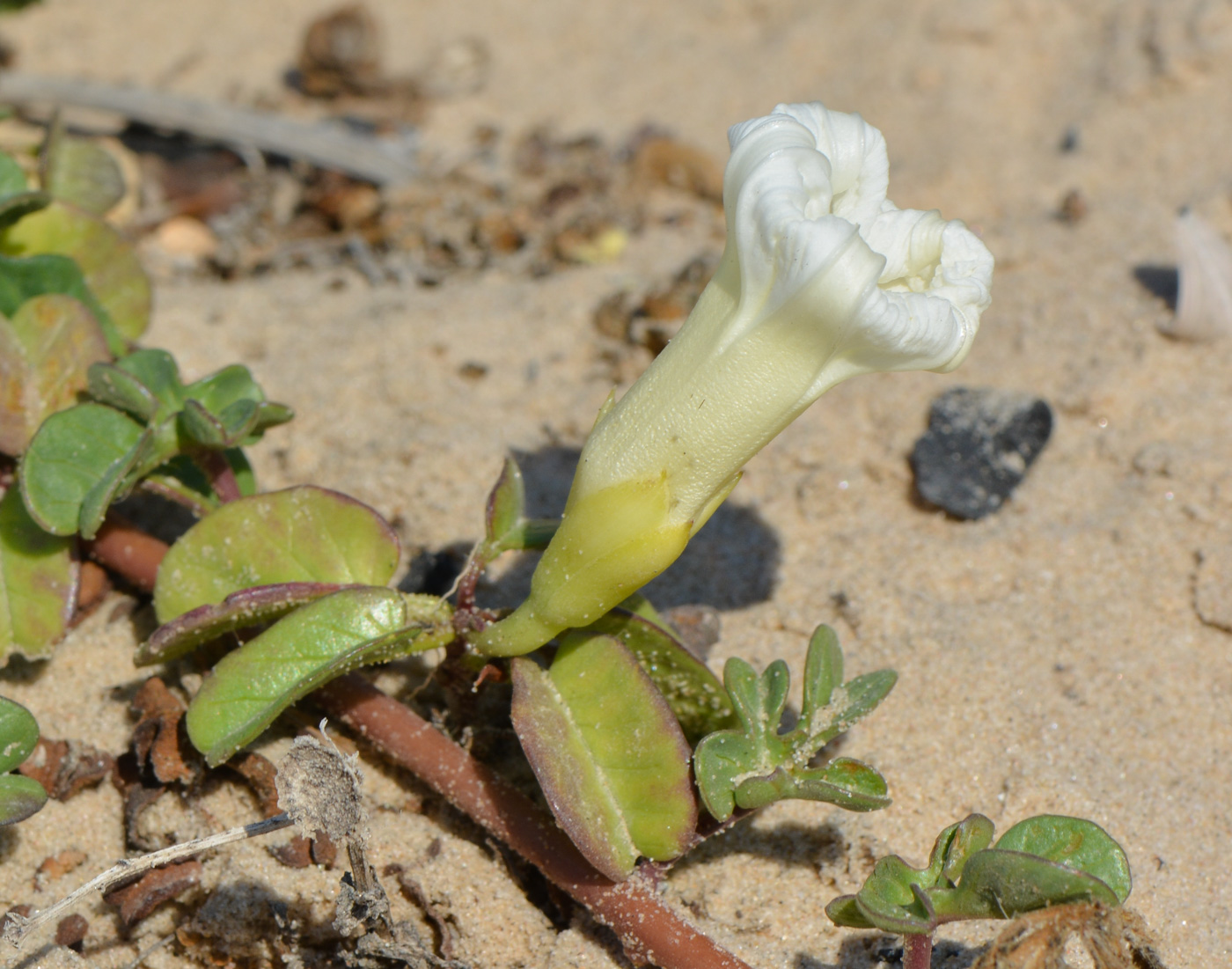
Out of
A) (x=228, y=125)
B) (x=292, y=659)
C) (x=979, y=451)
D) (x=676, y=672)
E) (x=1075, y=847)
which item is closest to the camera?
(x=1075, y=847)

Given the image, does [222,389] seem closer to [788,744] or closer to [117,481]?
[117,481]

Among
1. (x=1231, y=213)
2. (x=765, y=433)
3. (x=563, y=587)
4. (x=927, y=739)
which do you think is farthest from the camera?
(x=1231, y=213)

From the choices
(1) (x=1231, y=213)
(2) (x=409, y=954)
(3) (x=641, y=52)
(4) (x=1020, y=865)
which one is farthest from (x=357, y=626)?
(3) (x=641, y=52)

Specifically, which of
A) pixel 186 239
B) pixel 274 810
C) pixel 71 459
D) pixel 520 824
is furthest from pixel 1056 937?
pixel 186 239

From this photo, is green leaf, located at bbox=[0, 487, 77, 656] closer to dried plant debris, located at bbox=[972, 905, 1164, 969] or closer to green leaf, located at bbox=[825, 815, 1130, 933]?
green leaf, located at bbox=[825, 815, 1130, 933]

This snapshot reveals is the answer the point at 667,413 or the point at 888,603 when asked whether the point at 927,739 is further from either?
the point at 667,413

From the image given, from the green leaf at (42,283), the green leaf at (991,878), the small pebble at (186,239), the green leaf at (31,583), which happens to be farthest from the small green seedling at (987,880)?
the small pebble at (186,239)

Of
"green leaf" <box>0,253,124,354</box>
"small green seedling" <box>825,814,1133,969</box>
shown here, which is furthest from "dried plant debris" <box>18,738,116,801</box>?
"small green seedling" <box>825,814,1133,969</box>
